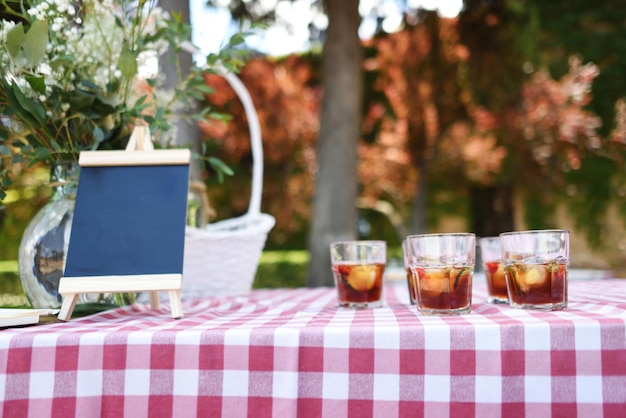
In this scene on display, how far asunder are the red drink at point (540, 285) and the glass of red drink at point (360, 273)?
0.95 feet

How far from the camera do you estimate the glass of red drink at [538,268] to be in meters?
1.00

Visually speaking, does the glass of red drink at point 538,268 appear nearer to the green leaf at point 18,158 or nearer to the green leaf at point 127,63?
the green leaf at point 127,63

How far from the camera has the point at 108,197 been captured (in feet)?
3.83

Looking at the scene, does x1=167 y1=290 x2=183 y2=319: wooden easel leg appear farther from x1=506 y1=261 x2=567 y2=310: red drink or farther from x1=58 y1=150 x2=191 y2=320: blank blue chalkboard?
x1=506 y1=261 x2=567 y2=310: red drink

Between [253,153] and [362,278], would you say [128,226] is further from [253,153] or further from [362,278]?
[253,153]

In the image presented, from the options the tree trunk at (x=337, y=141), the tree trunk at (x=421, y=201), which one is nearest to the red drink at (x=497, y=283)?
the tree trunk at (x=337, y=141)

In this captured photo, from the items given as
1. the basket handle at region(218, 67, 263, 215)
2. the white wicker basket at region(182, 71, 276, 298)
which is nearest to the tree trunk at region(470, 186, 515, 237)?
the basket handle at region(218, 67, 263, 215)

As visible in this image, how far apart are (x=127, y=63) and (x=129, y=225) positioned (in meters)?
0.33

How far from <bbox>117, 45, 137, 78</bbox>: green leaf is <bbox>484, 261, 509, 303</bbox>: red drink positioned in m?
0.86

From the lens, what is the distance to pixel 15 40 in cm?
108

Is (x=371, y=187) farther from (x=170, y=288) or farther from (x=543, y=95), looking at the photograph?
(x=170, y=288)

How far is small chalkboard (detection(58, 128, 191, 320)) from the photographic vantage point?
1.07 meters

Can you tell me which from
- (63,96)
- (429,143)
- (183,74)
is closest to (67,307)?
(63,96)

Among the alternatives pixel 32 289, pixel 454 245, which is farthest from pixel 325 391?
pixel 32 289
